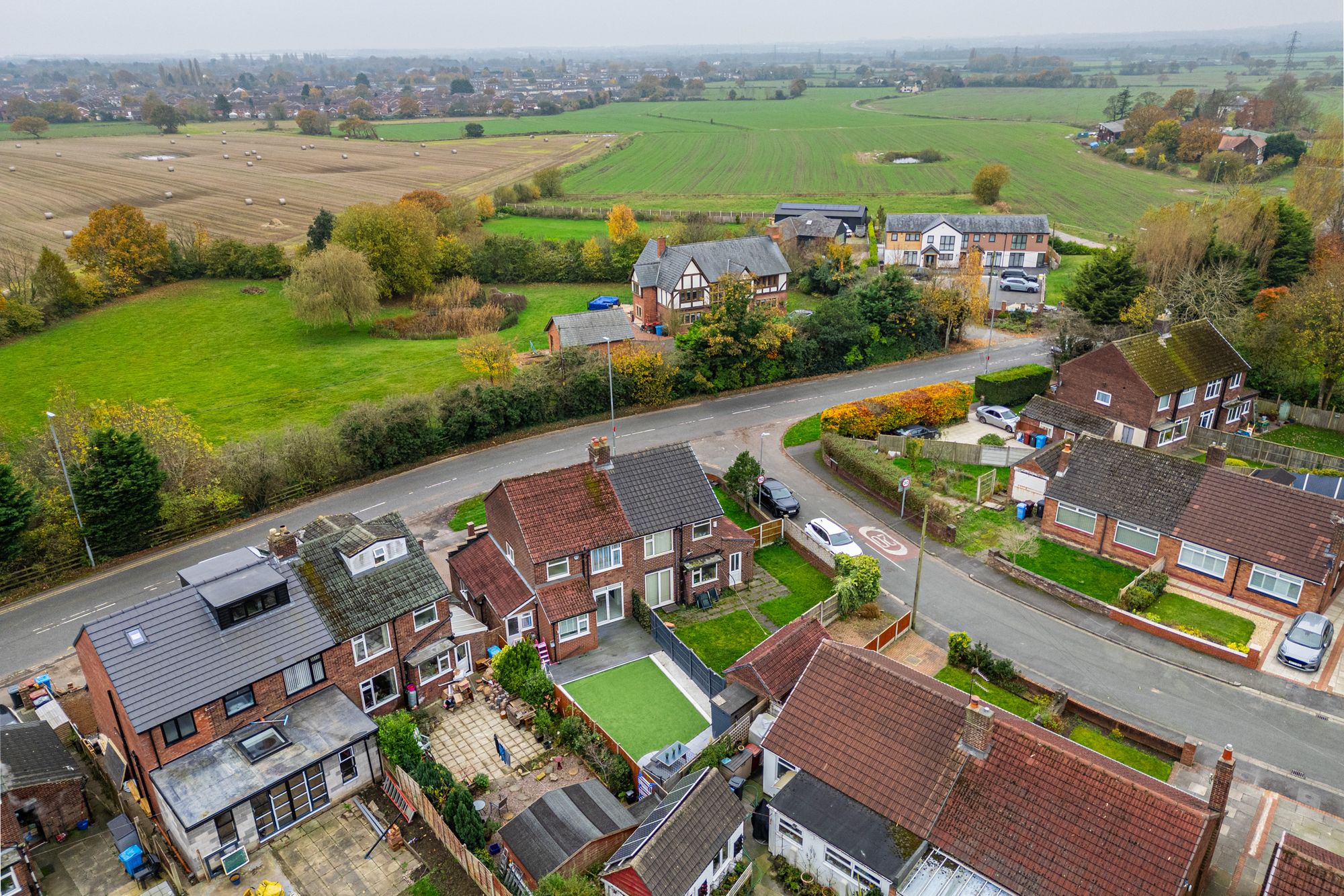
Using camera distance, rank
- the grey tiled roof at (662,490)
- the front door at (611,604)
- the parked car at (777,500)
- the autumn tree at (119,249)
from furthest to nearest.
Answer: the autumn tree at (119,249) → the parked car at (777,500) → the grey tiled roof at (662,490) → the front door at (611,604)

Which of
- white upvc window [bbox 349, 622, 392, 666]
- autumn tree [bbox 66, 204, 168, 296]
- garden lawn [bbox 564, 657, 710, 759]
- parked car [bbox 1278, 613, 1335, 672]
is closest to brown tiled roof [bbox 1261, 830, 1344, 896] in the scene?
parked car [bbox 1278, 613, 1335, 672]

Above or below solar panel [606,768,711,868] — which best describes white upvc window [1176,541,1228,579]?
below

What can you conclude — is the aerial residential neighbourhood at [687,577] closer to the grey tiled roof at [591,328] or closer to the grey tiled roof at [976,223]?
the grey tiled roof at [591,328]

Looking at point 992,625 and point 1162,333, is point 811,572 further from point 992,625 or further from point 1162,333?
point 1162,333

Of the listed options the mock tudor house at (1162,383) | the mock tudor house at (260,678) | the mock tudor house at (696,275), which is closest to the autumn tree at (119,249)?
the mock tudor house at (696,275)

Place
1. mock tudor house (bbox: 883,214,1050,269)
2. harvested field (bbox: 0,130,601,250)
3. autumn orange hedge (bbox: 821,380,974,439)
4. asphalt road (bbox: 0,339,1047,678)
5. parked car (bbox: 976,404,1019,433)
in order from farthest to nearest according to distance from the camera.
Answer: harvested field (bbox: 0,130,601,250) < mock tudor house (bbox: 883,214,1050,269) < parked car (bbox: 976,404,1019,433) < autumn orange hedge (bbox: 821,380,974,439) < asphalt road (bbox: 0,339,1047,678)

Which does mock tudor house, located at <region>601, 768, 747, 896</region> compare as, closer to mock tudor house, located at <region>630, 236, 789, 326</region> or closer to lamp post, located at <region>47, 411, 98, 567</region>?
lamp post, located at <region>47, 411, 98, 567</region>

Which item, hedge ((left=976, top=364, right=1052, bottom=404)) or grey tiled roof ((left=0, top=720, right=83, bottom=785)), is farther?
hedge ((left=976, top=364, right=1052, bottom=404))
